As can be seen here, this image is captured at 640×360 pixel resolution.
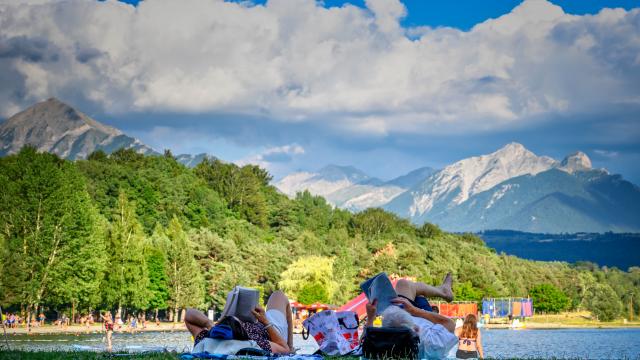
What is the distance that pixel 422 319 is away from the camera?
13.5m

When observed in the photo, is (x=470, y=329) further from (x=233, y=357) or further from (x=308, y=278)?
(x=308, y=278)

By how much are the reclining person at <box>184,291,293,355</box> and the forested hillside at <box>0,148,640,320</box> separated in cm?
5412

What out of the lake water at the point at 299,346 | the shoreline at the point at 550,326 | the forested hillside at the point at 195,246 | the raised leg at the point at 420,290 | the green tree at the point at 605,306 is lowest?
the lake water at the point at 299,346

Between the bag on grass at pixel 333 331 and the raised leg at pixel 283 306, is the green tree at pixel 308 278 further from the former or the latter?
the raised leg at pixel 283 306

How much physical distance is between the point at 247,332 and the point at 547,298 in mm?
136741

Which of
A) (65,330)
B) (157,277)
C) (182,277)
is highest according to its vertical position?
(182,277)

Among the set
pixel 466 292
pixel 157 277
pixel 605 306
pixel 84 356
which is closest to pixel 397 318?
pixel 84 356

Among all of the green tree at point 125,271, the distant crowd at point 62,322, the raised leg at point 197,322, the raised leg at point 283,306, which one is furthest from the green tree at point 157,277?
the raised leg at point 197,322

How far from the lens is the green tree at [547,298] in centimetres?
14371

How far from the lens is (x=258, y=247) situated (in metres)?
108

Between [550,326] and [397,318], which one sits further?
[550,326]

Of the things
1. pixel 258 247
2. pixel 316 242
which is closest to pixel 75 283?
pixel 258 247

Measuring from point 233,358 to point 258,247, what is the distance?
95.0 metres

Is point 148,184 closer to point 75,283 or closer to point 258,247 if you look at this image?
point 258,247
